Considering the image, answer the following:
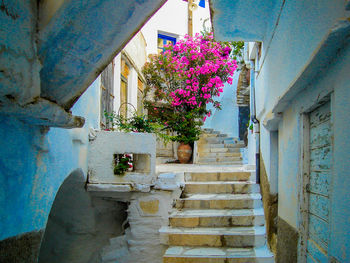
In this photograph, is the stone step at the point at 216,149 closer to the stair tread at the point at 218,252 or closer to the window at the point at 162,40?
the stair tread at the point at 218,252

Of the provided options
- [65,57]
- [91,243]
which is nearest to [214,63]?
[91,243]

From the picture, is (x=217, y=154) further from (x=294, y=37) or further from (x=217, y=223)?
(x=294, y=37)

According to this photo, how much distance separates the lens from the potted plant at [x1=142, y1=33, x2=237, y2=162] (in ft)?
29.0

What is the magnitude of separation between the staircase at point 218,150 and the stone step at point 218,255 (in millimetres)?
4460

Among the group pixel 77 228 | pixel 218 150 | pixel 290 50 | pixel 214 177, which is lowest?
pixel 77 228

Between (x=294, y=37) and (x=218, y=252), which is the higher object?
(x=294, y=37)

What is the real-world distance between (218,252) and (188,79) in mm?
6438

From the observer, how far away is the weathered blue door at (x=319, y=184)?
2.02 meters

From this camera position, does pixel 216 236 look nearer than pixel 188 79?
Yes

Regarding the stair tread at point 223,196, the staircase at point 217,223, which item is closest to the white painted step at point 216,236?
the staircase at point 217,223

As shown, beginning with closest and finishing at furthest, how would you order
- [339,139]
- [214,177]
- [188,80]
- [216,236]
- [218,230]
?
[339,139] < [216,236] < [218,230] < [214,177] < [188,80]

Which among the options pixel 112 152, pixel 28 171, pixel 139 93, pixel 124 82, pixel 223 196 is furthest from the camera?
pixel 139 93

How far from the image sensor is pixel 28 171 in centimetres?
241

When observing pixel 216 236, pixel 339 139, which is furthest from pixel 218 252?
pixel 339 139
